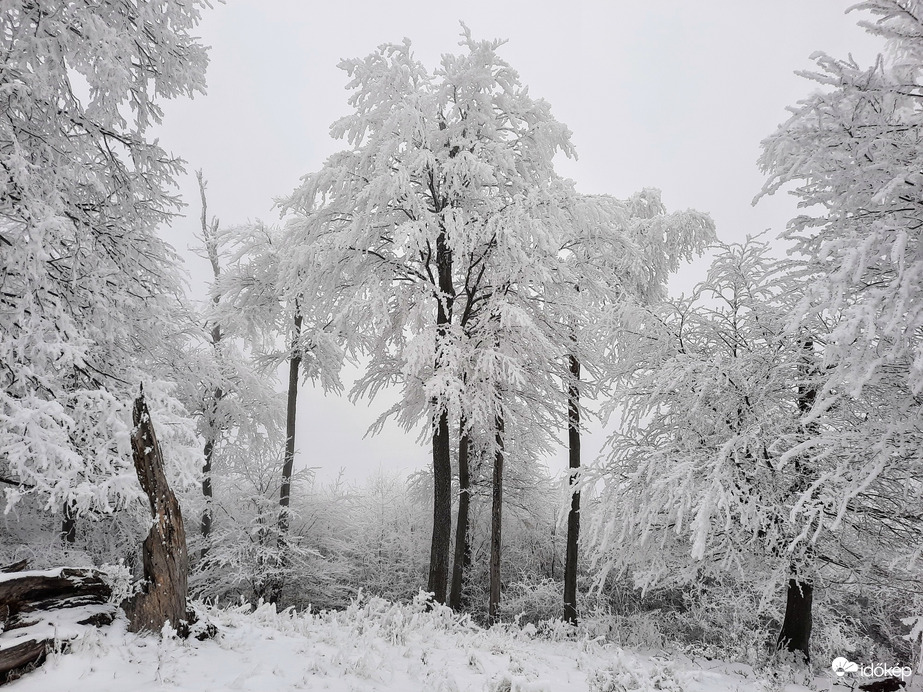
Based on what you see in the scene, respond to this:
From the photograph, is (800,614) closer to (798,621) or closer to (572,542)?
(798,621)

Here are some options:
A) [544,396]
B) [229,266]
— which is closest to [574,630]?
[544,396]

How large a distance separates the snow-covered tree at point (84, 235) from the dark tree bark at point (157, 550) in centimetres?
29

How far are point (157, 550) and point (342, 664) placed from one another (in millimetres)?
2138

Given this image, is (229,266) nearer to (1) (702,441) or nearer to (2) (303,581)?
(2) (303,581)

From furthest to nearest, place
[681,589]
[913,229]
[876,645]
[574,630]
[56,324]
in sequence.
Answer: [681,589] < [876,645] < [574,630] < [56,324] < [913,229]

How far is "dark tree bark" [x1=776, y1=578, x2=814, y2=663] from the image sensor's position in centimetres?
786

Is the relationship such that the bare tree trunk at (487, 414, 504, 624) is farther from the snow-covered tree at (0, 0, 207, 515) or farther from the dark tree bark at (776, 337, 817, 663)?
the snow-covered tree at (0, 0, 207, 515)

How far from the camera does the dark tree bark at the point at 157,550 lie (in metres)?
4.87

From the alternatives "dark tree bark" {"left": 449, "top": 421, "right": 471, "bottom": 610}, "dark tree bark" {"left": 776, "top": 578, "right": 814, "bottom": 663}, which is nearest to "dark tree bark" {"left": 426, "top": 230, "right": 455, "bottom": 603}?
"dark tree bark" {"left": 449, "top": 421, "right": 471, "bottom": 610}

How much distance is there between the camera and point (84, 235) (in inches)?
240

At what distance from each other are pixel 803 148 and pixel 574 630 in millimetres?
9259

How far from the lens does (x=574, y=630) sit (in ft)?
33.7

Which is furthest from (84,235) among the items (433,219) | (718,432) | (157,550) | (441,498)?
(718,432)

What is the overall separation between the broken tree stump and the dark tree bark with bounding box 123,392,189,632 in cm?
36
